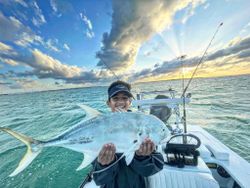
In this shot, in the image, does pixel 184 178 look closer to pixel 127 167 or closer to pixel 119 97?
pixel 127 167

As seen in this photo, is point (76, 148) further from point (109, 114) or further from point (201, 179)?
point (201, 179)

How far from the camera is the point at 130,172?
1934 millimetres

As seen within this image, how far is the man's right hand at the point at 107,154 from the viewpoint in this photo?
5.31 feet

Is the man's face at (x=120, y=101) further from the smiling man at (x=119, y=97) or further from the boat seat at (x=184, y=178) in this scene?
the boat seat at (x=184, y=178)

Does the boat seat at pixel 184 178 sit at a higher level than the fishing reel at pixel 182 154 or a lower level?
lower

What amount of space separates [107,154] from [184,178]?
1.28 meters

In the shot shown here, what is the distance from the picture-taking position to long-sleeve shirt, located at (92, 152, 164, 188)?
5.83 ft

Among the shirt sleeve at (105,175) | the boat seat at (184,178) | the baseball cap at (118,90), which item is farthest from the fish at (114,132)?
the boat seat at (184,178)

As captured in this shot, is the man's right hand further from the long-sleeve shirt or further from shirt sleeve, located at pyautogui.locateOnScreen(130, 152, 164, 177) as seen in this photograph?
shirt sleeve, located at pyautogui.locateOnScreen(130, 152, 164, 177)

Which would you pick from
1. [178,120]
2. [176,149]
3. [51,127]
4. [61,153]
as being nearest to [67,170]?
[61,153]

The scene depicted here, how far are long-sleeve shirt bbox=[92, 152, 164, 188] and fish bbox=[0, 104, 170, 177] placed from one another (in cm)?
28

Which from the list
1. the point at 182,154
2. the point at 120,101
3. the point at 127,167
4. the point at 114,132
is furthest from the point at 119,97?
the point at 182,154

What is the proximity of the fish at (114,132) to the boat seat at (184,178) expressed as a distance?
0.93m

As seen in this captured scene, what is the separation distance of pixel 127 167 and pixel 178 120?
3.71 metres
